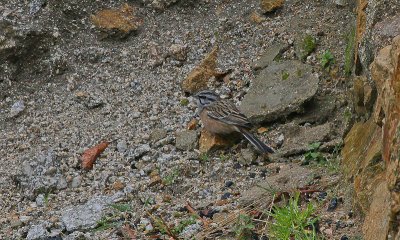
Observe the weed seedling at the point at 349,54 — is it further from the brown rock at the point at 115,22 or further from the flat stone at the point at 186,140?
the brown rock at the point at 115,22

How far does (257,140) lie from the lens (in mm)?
6988

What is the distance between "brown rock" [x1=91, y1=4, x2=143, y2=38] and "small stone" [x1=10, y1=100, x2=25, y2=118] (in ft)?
3.41

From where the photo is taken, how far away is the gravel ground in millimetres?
6793

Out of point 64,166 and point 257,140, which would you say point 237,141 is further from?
point 64,166

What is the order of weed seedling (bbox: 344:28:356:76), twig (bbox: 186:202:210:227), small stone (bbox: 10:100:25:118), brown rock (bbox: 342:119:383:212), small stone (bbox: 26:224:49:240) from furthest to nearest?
small stone (bbox: 10:100:25:118)
weed seedling (bbox: 344:28:356:76)
small stone (bbox: 26:224:49:240)
twig (bbox: 186:202:210:227)
brown rock (bbox: 342:119:383:212)

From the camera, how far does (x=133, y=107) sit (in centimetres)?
790

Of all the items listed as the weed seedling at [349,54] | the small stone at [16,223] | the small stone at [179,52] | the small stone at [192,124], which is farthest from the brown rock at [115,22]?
the small stone at [16,223]

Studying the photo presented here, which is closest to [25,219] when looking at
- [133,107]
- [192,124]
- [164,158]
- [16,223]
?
[16,223]

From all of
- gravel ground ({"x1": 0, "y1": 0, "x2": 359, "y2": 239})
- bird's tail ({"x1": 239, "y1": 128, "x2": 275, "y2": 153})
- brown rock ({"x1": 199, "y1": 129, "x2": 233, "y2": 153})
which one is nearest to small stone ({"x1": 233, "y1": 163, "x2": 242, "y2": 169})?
gravel ground ({"x1": 0, "y1": 0, "x2": 359, "y2": 239})

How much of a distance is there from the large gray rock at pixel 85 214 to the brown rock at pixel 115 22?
2086 mm

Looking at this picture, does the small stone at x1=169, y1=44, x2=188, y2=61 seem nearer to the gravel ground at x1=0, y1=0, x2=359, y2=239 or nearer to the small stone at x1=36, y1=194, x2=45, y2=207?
the gravel ground at x1=0, y1=0, x2=359, y2=239

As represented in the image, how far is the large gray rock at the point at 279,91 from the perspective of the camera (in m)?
7.18

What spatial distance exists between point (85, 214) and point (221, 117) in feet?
4.97

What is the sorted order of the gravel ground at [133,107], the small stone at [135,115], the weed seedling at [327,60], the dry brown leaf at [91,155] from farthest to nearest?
the small stone at [135,115], the weed seedling at [327,60], the dry brown leaf at [91,155], the gravel ground at [133,107]
